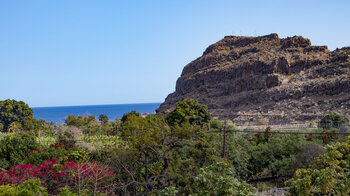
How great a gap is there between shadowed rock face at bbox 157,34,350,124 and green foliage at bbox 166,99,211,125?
23.5 metres

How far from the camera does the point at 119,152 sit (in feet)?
30.0

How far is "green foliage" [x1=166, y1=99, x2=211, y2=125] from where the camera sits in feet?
94.3

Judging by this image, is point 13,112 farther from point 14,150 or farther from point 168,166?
point 168,166

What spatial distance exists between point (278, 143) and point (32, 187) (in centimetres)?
1253

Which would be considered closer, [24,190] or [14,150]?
[24,190]

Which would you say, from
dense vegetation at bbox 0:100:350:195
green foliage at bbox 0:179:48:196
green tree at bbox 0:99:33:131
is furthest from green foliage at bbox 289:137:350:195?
green tree at bbox 0:99:33:131

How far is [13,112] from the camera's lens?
1523 inches

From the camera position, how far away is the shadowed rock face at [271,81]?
53812mm

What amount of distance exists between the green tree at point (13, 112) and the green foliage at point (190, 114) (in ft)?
66.8

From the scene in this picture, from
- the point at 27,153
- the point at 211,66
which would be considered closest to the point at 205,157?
the point at 27,153

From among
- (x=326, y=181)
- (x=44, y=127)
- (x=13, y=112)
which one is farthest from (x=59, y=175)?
(x=13, y=112)

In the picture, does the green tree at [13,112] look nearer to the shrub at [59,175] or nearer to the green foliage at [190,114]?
the green foliage at [190,114]

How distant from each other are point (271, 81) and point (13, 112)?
5276 cm

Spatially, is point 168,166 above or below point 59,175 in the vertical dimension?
above
